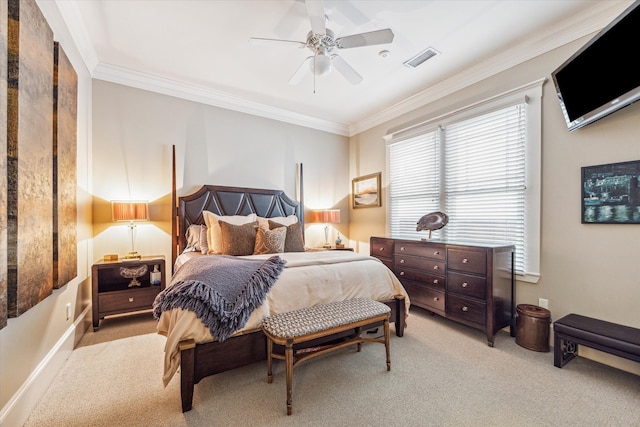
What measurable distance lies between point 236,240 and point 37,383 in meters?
1.81

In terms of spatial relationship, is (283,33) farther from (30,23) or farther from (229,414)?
(229,414)

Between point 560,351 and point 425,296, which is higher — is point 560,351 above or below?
below

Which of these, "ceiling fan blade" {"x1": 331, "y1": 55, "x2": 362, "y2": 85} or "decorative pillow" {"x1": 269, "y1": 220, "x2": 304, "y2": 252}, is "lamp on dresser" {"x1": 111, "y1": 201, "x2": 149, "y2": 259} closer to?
"decorative pillow" {"x1": 269, "y1": 220, "x2": 304, "y2": 252}

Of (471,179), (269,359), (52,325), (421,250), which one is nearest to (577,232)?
(471,179)

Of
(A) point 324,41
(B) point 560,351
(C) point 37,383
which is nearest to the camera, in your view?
(C) point 37,383

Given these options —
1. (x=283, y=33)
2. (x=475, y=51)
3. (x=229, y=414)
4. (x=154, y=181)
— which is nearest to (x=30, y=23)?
(x=283, y=33)

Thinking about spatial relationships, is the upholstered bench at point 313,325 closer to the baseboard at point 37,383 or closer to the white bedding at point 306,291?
the white bedding at point 306,291

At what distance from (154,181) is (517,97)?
4365mm

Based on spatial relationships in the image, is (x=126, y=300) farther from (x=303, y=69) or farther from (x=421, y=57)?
(x=421, y=57)

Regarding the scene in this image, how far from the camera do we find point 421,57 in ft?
9.84

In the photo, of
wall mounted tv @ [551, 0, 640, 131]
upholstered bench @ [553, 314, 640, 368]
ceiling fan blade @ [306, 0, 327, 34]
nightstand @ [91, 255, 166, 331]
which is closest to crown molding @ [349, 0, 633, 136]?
wall mounted tv @ [551, 0, 640, 131]

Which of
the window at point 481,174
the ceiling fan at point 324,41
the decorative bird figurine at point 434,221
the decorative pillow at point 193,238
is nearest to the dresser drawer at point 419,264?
the decorative bird figurine at point 434,221

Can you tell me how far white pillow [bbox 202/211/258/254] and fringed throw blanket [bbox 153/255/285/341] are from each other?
101cm

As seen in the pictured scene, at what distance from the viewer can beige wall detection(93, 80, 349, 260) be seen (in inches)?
128
